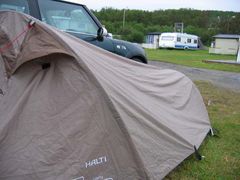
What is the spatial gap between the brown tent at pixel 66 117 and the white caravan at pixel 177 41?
3996 centimetres

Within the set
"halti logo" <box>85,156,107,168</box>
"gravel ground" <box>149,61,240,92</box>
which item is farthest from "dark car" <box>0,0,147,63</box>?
"gravel ground" <box>149,61,240,92</box>

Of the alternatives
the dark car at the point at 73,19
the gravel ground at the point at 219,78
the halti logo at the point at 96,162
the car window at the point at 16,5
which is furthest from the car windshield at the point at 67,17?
the gravel ground at the point at 219,78

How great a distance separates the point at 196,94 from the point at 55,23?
2427 millimetres

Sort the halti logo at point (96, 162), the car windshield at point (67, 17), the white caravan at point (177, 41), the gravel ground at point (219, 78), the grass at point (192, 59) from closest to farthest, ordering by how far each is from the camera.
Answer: the halti logo at point (96, 162) < the car windshield at point (67, 17) < the gravel ground at point (219, 78) < the grass at point (192, 59) < the white caravan at point (177, 41)

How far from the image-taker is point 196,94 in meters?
4.88

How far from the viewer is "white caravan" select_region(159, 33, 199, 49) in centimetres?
4238

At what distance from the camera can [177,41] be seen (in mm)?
42875

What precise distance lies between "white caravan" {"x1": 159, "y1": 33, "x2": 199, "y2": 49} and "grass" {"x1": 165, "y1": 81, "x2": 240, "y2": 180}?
36.7 metres

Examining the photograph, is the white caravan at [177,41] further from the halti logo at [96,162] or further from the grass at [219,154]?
the halti logo at [96,162]

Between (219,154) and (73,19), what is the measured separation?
3163mm

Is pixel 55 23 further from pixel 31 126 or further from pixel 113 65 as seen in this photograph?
pixel 31 126

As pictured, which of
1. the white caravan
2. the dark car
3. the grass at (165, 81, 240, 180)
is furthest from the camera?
the white caravan

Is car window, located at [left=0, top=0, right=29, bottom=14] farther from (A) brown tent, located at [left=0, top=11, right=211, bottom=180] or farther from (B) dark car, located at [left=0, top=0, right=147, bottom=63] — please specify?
(A) brown tent, located at [left=0, top=11, right=211, bottom=180]

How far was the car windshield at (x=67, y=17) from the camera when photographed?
16.8 ft
